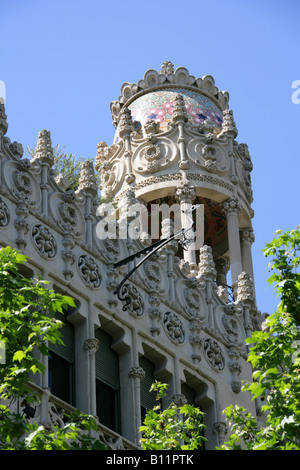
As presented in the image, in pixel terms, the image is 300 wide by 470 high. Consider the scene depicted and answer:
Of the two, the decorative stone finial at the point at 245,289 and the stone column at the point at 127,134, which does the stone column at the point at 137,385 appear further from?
the stone column at the point at 127,134

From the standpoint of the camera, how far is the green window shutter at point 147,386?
115ft

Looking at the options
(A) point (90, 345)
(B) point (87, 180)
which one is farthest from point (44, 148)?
(A) point (90, 345)

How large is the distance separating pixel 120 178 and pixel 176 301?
22.8 feet

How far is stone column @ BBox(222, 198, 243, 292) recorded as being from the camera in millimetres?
42594

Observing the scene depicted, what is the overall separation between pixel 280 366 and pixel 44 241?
7736mm

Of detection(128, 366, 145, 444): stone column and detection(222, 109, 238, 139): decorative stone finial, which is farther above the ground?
detection(222, 109, 238, 139): decorative stone finial

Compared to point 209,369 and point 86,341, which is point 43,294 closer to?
point 86,341

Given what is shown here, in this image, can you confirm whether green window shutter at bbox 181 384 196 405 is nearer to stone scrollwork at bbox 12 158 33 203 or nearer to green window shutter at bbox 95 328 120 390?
green window shutter at bbox 95 328 120 390

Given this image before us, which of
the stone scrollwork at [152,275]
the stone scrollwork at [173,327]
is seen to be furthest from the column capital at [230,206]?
the stone scrollwork at [173,327]

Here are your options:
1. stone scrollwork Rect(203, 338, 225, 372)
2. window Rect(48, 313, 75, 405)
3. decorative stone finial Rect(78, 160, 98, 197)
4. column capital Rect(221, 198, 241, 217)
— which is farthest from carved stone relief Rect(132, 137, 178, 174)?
window Rect(48, 313, 75, 405)

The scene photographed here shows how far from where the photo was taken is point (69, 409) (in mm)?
31844

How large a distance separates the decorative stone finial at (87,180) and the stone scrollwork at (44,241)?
8.04ft

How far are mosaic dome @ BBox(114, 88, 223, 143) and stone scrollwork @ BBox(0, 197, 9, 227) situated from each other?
1209 centimetres
